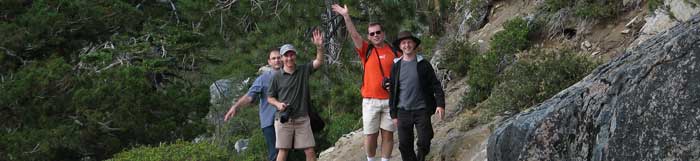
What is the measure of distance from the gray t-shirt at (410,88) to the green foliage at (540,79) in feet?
4.99

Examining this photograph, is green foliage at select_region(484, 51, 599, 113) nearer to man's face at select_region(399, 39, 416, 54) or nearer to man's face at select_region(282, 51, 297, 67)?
man's face at select_region(399, 39, 416, 54)

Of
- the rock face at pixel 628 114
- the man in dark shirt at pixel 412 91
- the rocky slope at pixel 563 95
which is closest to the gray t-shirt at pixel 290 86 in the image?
the man in dark shirt at pixel 412 91

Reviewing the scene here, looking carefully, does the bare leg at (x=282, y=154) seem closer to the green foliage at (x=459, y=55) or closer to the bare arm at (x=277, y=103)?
the bare arm at (x=277, y=103)

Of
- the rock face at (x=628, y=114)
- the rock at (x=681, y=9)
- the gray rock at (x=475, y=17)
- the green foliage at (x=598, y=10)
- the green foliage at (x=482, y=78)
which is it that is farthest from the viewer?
the gray rock at (x=475, y=17)

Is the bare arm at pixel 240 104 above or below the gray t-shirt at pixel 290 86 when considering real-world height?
below

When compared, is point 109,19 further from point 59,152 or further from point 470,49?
point 470,49

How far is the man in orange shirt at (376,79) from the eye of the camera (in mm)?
8102

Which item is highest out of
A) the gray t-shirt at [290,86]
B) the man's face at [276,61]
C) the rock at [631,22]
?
the rock at [631,22]

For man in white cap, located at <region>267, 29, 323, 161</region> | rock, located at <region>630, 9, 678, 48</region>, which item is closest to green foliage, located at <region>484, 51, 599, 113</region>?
rock, located at <region>630, 9, 678, 48</region>

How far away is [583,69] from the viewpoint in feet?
29.5

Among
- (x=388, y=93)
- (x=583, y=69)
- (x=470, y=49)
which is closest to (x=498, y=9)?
(x=470, y=49)

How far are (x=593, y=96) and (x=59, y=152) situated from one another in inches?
551

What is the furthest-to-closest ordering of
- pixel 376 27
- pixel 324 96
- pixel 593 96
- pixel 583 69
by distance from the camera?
pixel 324 96 < pixel 583 69 < pixel 376 27 < pixel 593 96

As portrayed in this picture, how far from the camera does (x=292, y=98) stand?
827 cm
